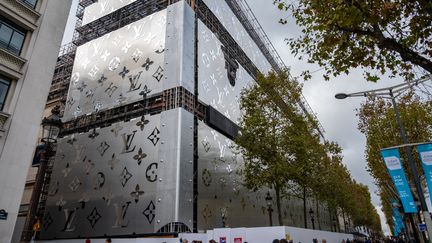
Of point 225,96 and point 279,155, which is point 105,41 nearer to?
point 225,96

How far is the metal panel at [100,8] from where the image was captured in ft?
105

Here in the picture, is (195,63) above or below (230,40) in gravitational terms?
below

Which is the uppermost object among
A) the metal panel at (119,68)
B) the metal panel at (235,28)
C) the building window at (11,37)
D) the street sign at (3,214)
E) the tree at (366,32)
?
the metal panel at (235,28)

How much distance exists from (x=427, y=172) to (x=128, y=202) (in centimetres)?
1792

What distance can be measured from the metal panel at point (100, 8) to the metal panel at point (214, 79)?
8.86m

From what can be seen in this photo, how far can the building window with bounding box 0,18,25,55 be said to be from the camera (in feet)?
49.9

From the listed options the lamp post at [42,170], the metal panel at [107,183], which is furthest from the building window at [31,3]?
the metal panel at [107,183]

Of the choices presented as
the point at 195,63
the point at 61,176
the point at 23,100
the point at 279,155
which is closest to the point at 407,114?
the point at 279,155

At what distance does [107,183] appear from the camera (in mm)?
23469

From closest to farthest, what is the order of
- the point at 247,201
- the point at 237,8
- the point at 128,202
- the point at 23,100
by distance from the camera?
the point at 23,100 < the point at 128,202 < the point at 247,201 < the point at 237,8

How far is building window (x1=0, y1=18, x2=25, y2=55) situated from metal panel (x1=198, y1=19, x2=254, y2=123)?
13591 mm

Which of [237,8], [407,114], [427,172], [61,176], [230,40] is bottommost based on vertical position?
[427,172]

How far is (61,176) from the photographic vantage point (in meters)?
26.6

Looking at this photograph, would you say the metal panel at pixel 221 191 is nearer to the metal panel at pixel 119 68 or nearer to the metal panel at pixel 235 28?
the metal panel at pixel 119 68
